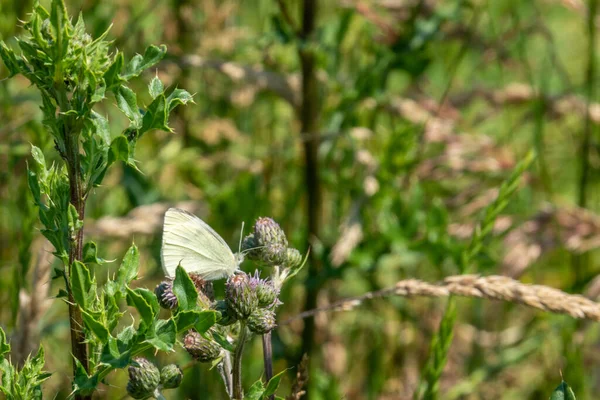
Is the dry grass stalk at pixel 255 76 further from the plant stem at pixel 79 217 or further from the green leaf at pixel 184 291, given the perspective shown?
the green leaf at pixel 184 291

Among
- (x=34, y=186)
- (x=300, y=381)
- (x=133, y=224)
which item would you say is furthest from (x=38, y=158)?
(x=133, y=224)

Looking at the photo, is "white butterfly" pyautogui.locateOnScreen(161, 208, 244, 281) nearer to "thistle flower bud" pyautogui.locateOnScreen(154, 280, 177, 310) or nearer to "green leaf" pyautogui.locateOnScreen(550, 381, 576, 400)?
"thistle flower bud" pyautogui.locateOnScreen(154, 280, 177, 310)

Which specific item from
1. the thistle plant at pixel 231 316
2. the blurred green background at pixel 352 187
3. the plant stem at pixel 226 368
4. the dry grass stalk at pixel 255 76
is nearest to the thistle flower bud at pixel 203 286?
the thistle plant at pixel 231 316

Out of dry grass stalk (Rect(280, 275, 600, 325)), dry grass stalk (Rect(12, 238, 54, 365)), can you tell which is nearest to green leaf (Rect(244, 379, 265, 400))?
dry grass stalk (Rect(280, 275, 600, 325))

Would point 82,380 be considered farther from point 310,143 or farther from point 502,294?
point 310,143

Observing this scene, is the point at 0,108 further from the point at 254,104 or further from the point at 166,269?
the point at 166,269

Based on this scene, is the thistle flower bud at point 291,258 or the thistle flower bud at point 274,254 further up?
the thistle flower bud at point 274,254

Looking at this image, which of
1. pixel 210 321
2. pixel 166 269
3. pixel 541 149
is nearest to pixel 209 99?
pixel 541 149
